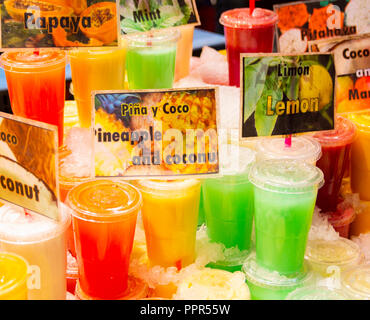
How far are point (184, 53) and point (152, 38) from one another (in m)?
0.49

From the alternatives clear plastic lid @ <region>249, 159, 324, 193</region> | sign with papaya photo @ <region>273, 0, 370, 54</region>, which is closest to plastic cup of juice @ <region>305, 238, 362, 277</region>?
clear plastic lid @ <region>249, 159, 324, 193</region>

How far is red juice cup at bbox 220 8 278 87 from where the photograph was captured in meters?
2.33

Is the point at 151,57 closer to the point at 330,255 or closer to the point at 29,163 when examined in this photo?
the point at 29,163

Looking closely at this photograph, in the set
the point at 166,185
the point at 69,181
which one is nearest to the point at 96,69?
the point at 69,181

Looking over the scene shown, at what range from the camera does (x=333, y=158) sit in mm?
1969

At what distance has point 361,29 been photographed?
2180mm

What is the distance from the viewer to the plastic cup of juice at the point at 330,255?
174 cm

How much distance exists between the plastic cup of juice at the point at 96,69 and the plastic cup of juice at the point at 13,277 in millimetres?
807

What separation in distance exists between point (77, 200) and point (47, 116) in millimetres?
449

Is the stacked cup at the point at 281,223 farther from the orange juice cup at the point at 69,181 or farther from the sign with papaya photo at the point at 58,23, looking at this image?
the sign with papaya photo at the point at 58,23

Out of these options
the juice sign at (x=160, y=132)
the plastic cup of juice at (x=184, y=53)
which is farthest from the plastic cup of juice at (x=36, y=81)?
the plastic cup of juice at (x=184, y=53)

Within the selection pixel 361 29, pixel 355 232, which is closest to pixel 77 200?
pixel 355 232

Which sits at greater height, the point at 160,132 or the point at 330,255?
the point at 160,132
